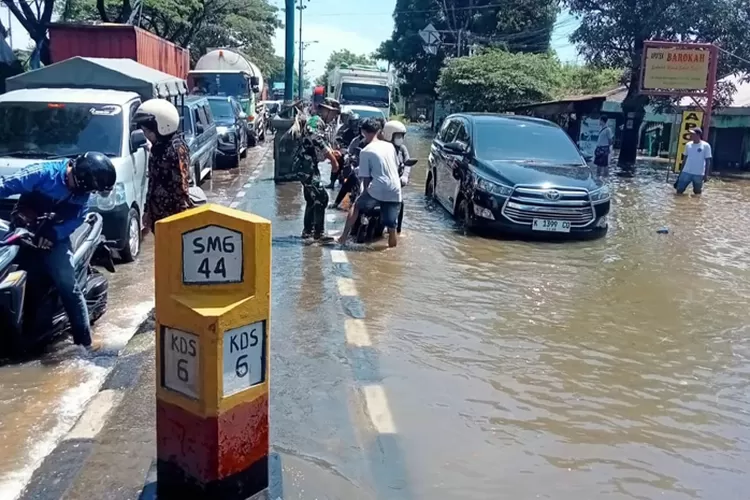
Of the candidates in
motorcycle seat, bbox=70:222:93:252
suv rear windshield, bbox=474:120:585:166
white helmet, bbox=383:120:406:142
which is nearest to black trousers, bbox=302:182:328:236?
white helmet, bbox=383:120:406:142

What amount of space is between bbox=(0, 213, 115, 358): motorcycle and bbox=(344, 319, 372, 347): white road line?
1.99m

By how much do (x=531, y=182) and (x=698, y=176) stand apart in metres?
7.74

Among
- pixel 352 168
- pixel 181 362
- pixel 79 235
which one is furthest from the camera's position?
pixel 352 168

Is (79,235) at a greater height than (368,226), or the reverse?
(79,235)

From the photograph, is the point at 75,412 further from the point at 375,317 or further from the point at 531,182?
the point at 531,182

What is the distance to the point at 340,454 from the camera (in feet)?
13.7

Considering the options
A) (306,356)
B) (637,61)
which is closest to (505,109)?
(637,61)

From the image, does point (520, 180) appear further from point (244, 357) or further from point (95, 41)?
point (95, 41)

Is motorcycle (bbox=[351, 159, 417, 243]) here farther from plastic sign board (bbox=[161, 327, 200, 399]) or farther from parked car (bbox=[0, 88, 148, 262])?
plastic sign board (bbox=[161, 327, 200, 399])

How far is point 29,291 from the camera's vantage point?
17.7 ft

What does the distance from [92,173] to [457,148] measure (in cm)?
708

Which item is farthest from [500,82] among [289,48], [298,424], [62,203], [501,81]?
Answer: [298,424]

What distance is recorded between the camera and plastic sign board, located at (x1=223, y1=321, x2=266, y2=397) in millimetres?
3211

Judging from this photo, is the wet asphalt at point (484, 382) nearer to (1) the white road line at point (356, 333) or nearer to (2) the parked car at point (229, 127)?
(1) the white road line at point (356, 333)
